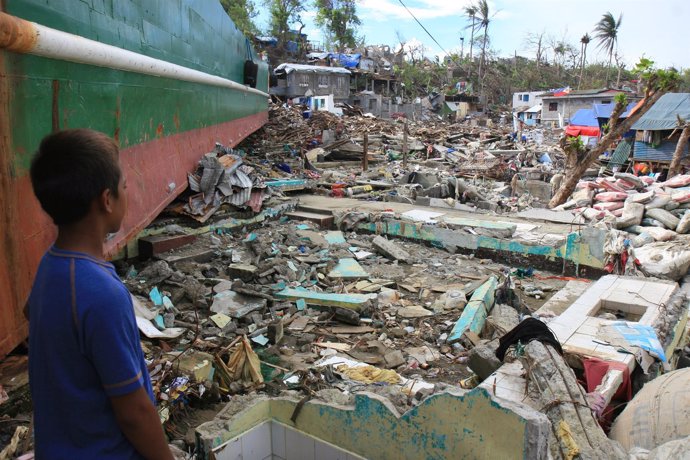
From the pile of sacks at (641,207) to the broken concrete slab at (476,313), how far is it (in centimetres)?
486

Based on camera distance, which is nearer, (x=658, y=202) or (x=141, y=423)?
(x=141, y=423)

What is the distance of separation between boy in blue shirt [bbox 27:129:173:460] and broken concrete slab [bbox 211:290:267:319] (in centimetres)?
434

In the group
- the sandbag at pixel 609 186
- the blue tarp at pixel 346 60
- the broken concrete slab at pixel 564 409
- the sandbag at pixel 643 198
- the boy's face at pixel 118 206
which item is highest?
the blue tarp at pixel 346 60

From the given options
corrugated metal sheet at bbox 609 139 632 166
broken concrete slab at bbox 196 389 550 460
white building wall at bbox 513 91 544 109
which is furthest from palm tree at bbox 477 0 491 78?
broken concrete slab at bbox 196 389 550 460

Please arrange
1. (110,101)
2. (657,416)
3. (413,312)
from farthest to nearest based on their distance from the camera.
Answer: (413,312) < (110,101) < (657,416)

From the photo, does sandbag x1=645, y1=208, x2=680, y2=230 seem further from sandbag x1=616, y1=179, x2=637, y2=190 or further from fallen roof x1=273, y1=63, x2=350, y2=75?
fallen roof x1=273, y1=63, x2=350, y2=75

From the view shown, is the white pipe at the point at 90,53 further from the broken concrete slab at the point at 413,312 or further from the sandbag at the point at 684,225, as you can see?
the sandbag at the point at 684,225

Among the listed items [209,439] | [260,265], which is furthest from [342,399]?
[260,265]

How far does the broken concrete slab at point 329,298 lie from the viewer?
6236 mm

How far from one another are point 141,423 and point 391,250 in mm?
7387

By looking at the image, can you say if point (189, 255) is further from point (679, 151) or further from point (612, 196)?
point (679, 151)

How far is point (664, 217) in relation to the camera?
35.7 ft

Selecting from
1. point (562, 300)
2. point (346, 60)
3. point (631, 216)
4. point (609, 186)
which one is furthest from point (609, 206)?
point (346, 60)

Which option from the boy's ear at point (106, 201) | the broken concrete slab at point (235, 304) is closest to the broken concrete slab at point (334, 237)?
the broken concrete slab at point (235, 304)
